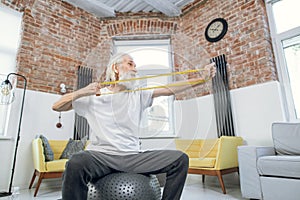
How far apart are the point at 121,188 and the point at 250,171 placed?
1.48 m

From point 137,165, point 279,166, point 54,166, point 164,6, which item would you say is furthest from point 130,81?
point 164,6

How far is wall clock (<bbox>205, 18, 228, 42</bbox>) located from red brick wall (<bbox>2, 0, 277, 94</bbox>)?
64 millimetres

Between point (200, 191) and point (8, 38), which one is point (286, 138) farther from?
point (8, 38)

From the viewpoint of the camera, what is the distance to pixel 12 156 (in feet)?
9.04

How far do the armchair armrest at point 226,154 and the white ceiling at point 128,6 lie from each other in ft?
7.54

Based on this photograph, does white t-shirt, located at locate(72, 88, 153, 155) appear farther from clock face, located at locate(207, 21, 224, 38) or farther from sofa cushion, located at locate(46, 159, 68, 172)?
clock face, located at locate(207, 21, 224, 38)

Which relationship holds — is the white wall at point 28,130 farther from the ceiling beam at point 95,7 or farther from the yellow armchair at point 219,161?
the yellow armchair at point 219,161

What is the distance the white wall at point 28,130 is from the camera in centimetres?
271

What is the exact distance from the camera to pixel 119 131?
1137mm

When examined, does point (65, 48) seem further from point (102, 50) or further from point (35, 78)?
point (102, 50)

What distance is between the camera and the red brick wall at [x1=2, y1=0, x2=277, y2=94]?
2.94 meters

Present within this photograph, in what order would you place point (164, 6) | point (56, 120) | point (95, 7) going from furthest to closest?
point (95, 7) < point (164, 6) < point (56, 120)

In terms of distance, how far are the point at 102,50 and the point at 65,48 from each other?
2.63 m

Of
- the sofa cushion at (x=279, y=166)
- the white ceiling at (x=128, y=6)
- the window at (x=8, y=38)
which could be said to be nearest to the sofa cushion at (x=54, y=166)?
the window at (x=8, y=38)
